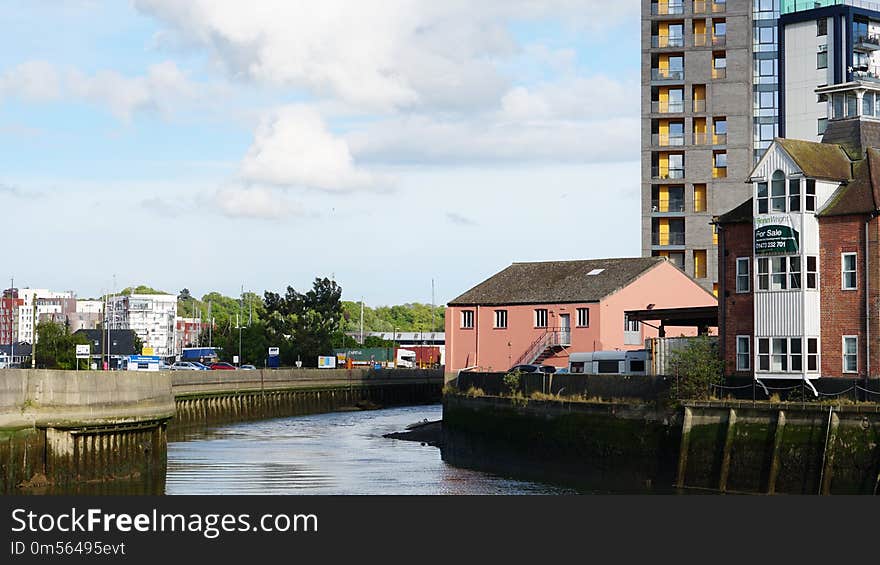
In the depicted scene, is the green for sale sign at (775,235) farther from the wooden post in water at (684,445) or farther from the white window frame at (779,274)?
the wooden post in water at (684,445)

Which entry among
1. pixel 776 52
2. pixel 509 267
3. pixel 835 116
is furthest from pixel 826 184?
pixel 776 52

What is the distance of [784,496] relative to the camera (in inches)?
1844

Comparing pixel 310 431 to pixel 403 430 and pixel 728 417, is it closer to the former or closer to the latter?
pixel 403 430

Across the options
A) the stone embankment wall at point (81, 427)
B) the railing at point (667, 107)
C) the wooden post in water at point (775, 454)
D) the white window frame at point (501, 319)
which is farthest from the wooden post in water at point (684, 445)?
the railing at point (667, 107)

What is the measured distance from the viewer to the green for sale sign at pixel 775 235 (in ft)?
174

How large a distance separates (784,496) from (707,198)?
212 ft

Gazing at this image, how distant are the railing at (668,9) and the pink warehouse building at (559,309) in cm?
2976

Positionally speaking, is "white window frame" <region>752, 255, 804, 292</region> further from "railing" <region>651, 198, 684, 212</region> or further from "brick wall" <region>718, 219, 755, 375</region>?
"railing" <region>651, 198, 684, 212</region>

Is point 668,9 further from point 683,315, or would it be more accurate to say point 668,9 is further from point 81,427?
point 81,427

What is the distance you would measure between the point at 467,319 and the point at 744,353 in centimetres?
3410

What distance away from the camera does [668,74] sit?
360 feet

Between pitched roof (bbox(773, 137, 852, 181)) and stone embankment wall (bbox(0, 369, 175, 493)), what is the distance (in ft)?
94.1

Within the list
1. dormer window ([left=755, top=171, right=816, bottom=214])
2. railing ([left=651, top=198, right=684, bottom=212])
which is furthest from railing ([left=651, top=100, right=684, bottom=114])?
dormer window ([left=755, top=171, right=816, bottom=214])

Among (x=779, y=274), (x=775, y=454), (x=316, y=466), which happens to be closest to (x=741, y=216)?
(x=779, y=274)
